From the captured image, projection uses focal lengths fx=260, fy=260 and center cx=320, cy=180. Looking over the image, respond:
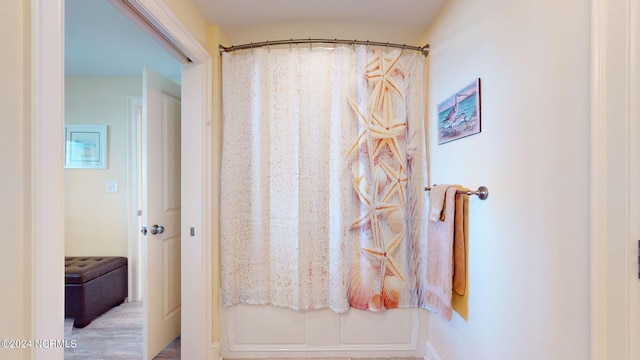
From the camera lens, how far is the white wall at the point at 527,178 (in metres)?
0.80

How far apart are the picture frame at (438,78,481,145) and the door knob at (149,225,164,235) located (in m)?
2.04

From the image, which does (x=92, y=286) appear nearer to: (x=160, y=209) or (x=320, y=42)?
(x=160, y=209)

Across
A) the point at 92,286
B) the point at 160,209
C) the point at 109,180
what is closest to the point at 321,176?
the point at 160,209

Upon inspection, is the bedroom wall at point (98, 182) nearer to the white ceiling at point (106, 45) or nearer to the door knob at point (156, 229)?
the white ceiling at point (106, 45)

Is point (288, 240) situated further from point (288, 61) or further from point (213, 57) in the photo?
point (213, 57)

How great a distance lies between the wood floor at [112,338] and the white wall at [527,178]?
2.16 metres

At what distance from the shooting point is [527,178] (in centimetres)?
98

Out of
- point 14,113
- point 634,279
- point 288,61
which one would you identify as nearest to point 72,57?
point 288,61

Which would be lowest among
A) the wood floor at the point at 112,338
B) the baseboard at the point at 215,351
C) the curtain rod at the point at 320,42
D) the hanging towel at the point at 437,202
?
the wood floor at the point at 112,338

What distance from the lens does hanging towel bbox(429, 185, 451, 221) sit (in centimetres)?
144

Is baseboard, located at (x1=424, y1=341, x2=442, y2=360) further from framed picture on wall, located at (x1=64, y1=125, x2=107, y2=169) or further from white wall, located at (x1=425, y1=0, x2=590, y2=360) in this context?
framed picture on wall, located at (x1=64, y1=125, x2=107, y2=169)

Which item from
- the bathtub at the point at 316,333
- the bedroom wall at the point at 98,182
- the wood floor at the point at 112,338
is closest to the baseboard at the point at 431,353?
the bathtub at the point at 316,333

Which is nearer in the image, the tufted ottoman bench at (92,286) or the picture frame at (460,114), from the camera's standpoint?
the picture frame at (460,114)

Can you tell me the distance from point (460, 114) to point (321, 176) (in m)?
0.92
